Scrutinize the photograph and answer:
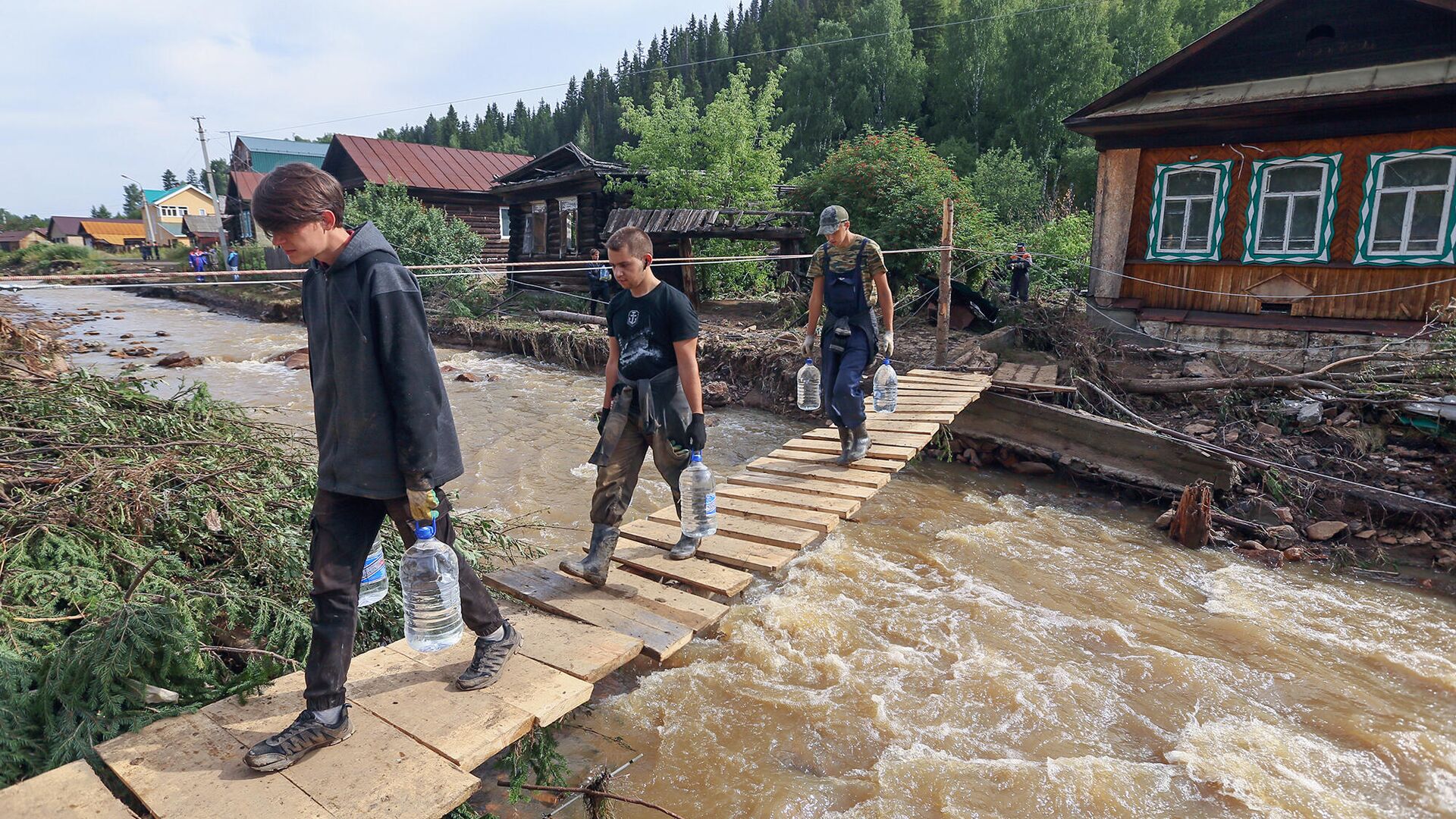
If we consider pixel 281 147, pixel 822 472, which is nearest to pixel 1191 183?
pixel 822 472

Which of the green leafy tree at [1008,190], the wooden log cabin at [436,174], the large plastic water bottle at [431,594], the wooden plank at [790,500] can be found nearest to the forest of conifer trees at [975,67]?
the green leafy tree at [1008,190]

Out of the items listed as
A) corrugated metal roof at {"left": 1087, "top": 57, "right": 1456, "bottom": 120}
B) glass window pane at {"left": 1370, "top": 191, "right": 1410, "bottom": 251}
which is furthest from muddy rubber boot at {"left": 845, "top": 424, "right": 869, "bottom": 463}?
glass window pane at {"left": 1370, "top": 191, "right": 1410, "bottom": 251}

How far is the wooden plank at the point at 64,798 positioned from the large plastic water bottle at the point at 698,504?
109 inches

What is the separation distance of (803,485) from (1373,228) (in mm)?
9684

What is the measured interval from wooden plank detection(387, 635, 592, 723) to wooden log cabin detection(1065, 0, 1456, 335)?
1108 centimetres

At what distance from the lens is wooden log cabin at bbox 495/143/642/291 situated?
19469mm

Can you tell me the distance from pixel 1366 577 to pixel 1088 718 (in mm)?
4106

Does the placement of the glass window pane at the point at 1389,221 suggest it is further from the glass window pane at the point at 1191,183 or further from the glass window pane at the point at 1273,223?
the glass window pane at the point at 1191,183

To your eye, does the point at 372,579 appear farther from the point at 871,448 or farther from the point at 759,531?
the point at 871,448

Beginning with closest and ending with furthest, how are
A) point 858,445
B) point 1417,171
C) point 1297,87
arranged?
point 858,445 → point 1417,171 → point 1297,87

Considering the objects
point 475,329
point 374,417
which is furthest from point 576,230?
point 374,417

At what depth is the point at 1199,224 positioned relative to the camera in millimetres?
11539

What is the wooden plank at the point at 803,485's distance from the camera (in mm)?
5574

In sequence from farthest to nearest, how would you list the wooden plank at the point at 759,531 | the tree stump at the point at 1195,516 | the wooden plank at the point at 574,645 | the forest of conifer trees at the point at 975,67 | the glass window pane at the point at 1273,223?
the forest of conifer trees at the point at 975,67 < the glass window pane at the point at 1273,223 < the tree stump at the point at 1195,516 < the wooden plank at the point at 759,531 < the wooden plank at the point at 574,645
